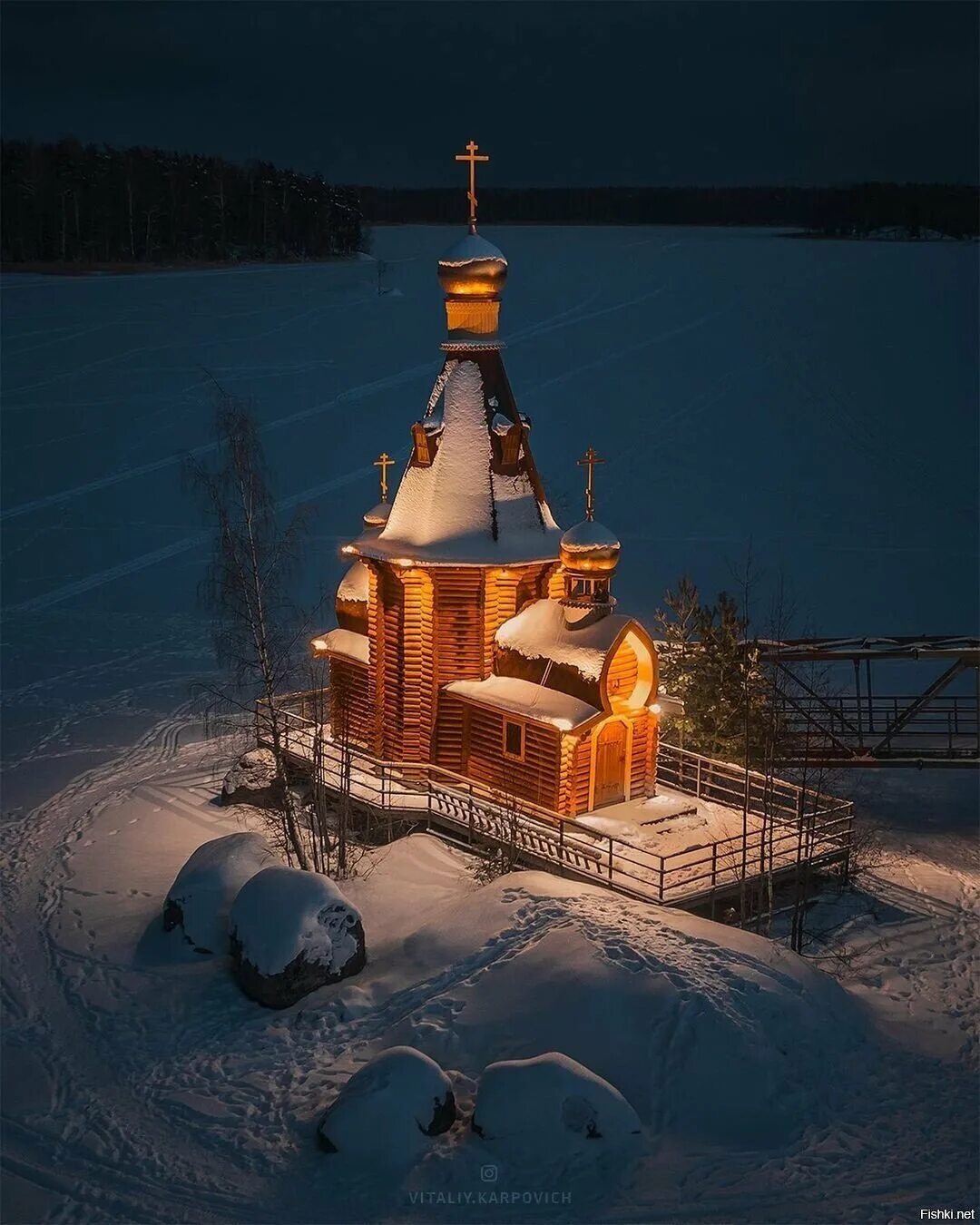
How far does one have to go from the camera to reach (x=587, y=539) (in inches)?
859

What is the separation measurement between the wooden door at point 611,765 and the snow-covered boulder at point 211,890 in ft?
17.2

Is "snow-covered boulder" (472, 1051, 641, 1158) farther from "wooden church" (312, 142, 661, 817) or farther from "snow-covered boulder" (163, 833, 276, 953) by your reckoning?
"wooden church" (312, 142, 661, 817)

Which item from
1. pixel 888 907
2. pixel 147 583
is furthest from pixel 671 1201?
pixel 147 583

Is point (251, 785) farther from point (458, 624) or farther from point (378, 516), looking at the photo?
point (378, 516)

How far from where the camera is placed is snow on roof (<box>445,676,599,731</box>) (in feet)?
70.3

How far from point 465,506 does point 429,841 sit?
5.20 meters

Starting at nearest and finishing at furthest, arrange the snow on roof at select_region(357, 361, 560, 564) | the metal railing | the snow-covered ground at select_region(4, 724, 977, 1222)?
the snow-covered ground at select_region(4, 724, 977, 1222)
the metal railing
the snow on roof at select_region(357, 361, 560, 564)

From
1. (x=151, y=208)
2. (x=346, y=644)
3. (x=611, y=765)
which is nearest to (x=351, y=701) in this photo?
(x=346, y=644)

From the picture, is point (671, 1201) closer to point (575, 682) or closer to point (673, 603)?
point (575, 682)

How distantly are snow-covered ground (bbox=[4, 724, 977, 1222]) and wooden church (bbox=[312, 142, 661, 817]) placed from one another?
250 centimetres

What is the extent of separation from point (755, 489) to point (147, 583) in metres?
21.0

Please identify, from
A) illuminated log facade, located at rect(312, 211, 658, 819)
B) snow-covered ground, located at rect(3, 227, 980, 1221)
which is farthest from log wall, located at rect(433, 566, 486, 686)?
snow-covered ground, located at rect(3, 227, 980, 1221)

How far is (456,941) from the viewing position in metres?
18.8

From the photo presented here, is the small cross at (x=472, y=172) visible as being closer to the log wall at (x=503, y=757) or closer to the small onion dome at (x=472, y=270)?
the small onion dome at (x=472, y=270)
